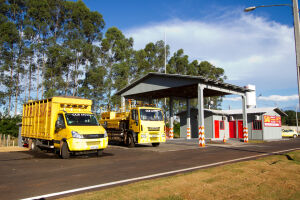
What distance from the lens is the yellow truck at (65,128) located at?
1126 cm

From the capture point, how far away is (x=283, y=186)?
18.8 ft

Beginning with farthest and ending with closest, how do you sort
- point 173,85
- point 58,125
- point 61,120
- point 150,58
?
point 150,58, point 173,85, point 61,120, point 58,125

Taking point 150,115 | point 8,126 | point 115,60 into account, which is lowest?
point 8,126

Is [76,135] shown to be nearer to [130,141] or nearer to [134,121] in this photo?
[134,121]

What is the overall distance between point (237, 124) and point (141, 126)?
21.0 metres

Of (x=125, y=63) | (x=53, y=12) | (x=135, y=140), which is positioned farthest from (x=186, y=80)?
(x=53, y=12)

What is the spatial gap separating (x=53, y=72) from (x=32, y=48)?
14.1ft

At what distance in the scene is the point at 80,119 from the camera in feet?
40.9

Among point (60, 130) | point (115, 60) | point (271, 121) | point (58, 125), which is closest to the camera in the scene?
point (60, 130)

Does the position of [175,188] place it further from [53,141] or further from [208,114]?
[208,114]

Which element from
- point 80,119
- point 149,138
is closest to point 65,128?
point 80,119

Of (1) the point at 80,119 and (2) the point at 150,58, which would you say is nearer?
(1) the point at 80,119

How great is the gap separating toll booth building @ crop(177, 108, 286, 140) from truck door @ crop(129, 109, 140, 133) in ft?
54.4

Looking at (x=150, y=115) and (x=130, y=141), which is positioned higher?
(x=150, y=115)
